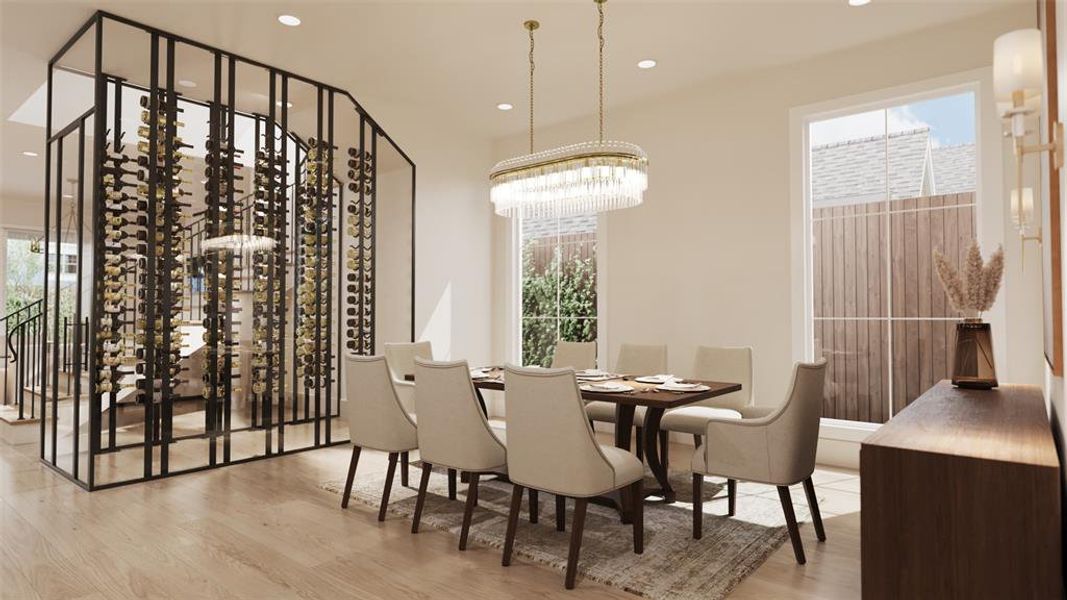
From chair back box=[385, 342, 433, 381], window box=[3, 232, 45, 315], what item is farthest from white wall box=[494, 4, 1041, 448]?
window box=[3, 232, 45, 315]

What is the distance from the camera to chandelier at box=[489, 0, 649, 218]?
357 centimetres

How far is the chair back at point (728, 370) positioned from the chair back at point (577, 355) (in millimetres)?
848

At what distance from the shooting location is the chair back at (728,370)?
13.8ft

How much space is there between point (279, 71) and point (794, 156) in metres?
4.03

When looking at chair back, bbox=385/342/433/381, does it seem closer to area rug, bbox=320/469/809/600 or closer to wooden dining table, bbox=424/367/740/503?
area rug, bbox=320/469/809/600

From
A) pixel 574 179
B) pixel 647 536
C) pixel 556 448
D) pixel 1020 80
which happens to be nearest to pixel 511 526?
pixel 556 448

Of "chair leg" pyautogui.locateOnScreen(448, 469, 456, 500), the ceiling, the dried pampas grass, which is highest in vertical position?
the ceiling

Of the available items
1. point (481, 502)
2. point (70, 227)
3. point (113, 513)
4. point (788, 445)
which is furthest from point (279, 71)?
point (788, 445)

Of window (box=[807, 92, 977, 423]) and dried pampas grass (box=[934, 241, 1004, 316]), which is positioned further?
window (box=[807, 92, 977, 423])

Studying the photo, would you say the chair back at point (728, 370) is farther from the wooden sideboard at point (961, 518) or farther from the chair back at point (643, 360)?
the wooden sideboard at point (961, 518)

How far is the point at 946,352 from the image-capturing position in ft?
Answer: 13.8

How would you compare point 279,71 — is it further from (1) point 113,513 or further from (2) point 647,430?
(2) point 647,430

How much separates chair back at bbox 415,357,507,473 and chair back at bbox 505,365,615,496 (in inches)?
11.1

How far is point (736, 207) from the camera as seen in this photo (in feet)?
16.5
